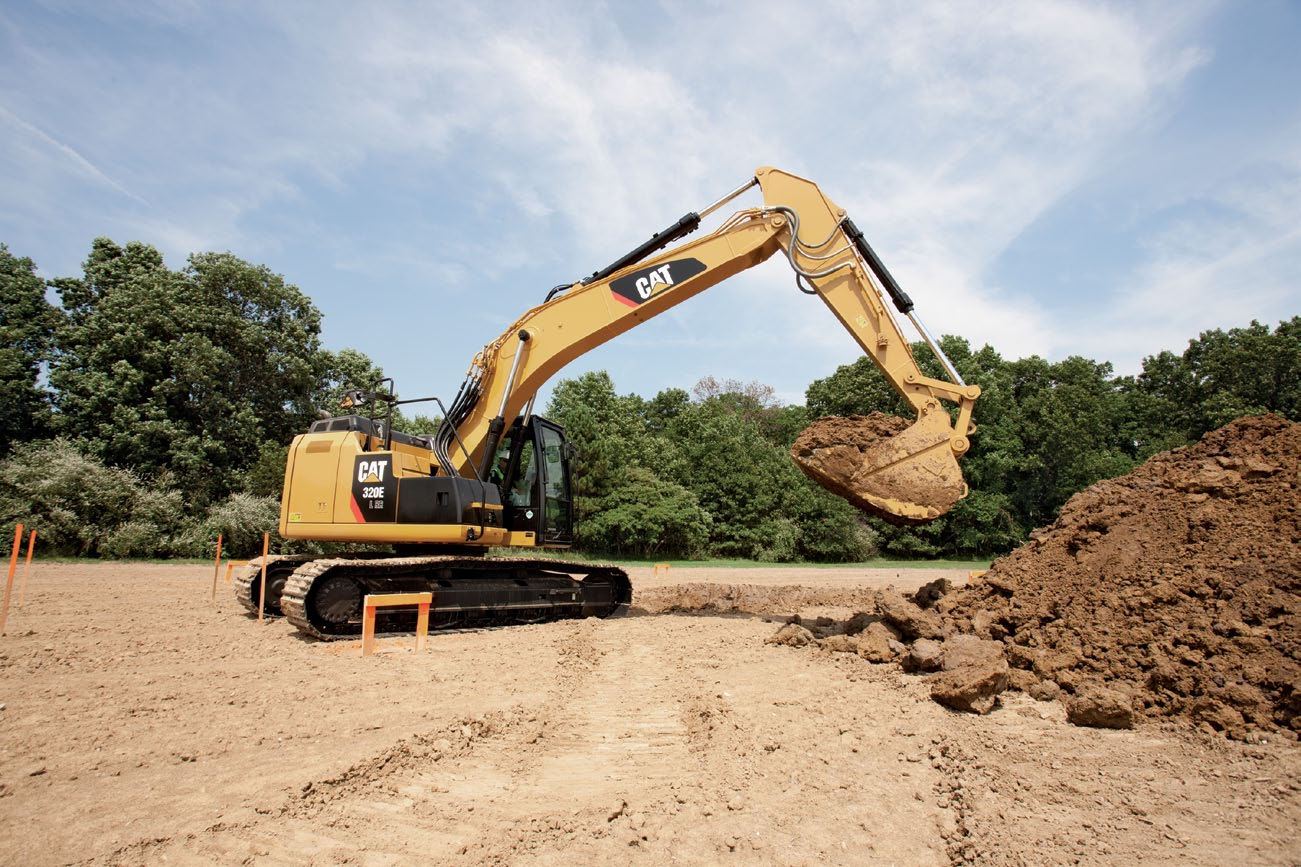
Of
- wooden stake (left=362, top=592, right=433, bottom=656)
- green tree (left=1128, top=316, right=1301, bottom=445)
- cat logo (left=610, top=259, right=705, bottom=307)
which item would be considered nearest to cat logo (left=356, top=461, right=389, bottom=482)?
wooden stake (left=362, top=592, right=433, bottom=656)

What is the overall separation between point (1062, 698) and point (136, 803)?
643 centimetres

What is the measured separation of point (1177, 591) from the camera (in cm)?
636

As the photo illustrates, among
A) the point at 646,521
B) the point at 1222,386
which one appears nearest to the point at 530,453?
the point at 646,521

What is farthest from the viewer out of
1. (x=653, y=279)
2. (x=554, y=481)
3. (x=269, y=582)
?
(x=554, y=481)

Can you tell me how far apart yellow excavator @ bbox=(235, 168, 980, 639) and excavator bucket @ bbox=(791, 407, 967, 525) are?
2 centimetres

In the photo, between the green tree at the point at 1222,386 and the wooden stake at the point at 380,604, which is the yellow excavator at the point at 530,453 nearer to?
the wooden stake at the point at 380,604

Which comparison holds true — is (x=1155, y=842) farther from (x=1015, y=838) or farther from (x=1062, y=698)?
(x=1062, y=698)

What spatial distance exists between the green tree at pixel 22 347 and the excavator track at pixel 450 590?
21.4 metres

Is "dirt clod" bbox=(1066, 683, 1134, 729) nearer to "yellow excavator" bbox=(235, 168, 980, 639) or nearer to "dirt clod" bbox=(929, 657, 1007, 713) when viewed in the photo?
"dirt clod" bbox=(929, 657, 1007, 713)

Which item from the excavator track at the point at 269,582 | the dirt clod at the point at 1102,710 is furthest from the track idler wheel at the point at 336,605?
the dirt clod at the point at 1102,710

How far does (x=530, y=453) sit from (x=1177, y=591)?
7.53m

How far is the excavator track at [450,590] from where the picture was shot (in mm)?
8555

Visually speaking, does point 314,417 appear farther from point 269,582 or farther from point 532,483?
point 532,483

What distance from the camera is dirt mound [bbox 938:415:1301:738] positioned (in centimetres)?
542
